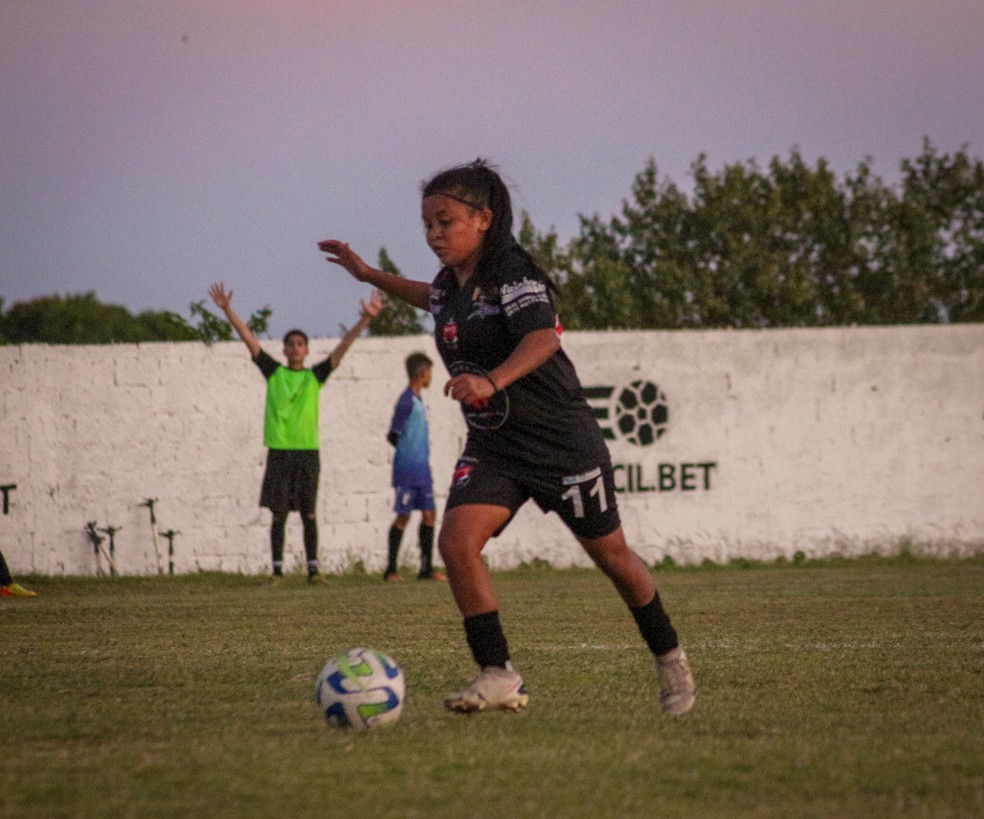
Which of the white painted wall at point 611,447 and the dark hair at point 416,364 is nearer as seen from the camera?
the dark hair at point 416,364

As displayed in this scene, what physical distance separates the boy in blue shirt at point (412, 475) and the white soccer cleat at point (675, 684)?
8.38 meters

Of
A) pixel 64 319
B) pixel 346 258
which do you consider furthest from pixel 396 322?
pixel 64 319

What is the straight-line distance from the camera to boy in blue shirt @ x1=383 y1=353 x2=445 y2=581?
45.0 feet

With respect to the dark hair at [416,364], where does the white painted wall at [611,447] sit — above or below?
below

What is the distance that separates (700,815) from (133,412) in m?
11.8

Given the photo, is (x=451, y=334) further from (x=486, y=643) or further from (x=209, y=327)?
(x=209, y=327)

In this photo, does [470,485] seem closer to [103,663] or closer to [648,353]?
[103,663]

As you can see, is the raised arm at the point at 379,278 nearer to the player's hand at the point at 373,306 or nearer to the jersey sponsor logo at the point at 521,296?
the jersey sponsor logo at the point at 521,296

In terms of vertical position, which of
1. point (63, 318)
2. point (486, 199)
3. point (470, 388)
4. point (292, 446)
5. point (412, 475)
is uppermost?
point (63, 318)

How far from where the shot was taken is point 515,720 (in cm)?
505

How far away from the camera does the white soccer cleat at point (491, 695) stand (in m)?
5.12

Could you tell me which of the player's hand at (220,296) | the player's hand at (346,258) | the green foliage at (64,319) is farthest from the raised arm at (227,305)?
the green foliage at (64,319)

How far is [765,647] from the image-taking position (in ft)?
23.8

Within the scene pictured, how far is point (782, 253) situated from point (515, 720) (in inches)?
1021
